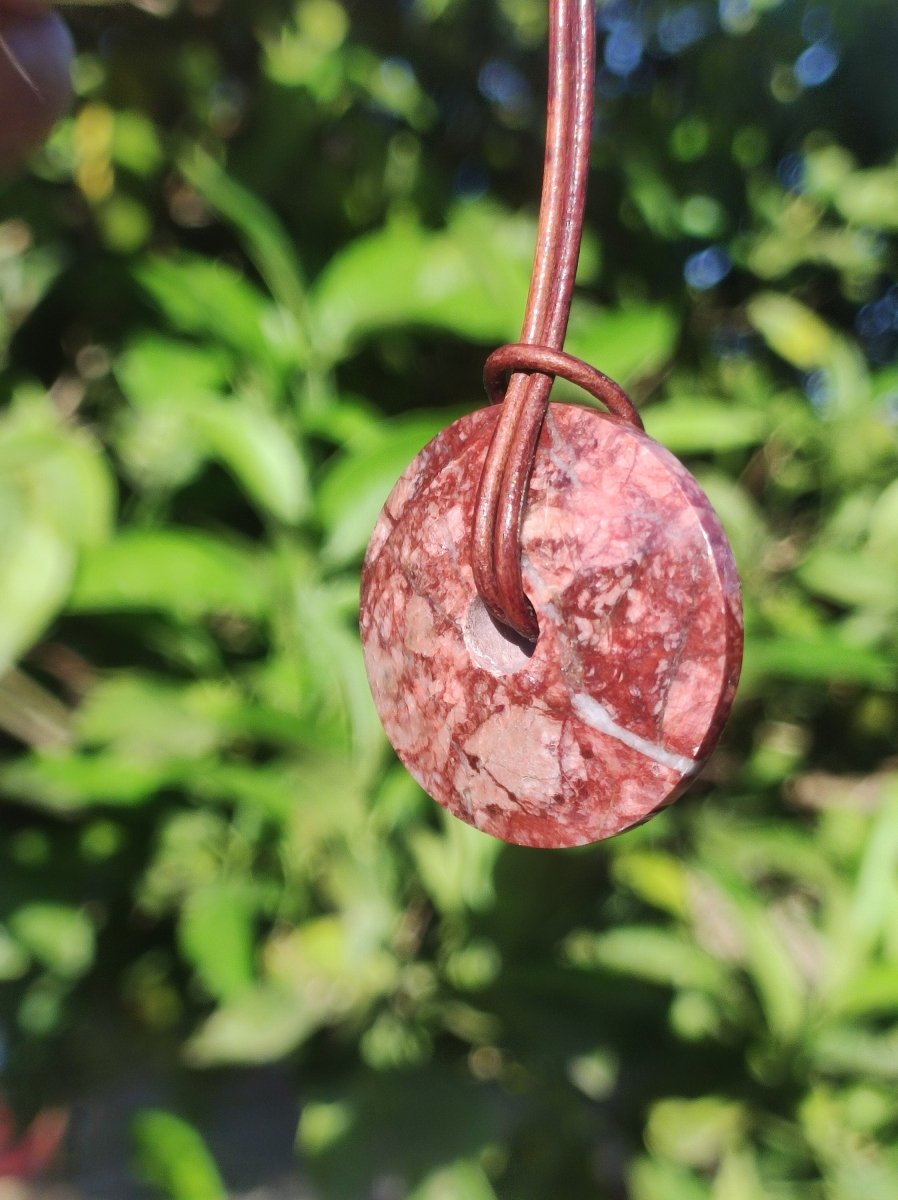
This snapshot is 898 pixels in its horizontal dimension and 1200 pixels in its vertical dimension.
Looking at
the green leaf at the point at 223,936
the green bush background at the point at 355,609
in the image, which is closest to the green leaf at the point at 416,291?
the green bush background at the point at 355,609

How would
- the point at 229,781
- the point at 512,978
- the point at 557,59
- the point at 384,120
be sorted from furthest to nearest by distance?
the point at 384,120, the point at 512,978, the point at 229,781, the point at 557,59

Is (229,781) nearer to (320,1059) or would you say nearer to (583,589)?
(320,1059)

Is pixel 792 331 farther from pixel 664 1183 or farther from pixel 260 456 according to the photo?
pixel 664 1183

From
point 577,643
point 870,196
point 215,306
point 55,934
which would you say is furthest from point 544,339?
point 870,196

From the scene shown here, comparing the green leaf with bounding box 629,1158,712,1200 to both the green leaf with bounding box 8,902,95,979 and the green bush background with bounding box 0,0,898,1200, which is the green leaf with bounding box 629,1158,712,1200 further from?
the green leaf with bounding box 8,902,95,979

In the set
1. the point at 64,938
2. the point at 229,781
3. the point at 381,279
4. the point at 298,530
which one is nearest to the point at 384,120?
the point at 381,279

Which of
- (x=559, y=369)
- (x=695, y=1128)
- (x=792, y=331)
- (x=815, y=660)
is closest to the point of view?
(x=559, y=369)
